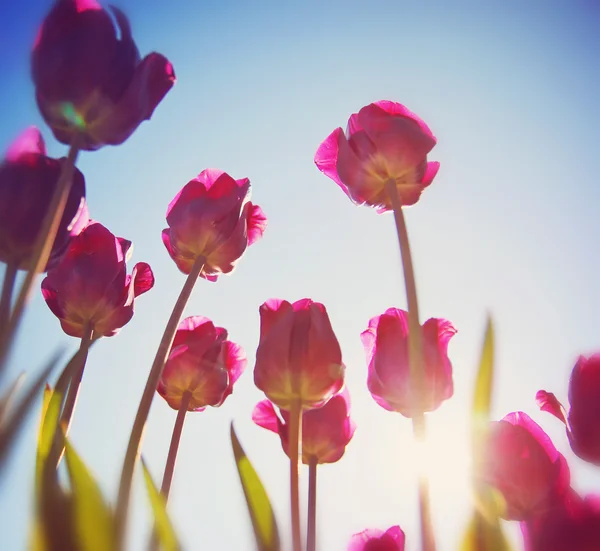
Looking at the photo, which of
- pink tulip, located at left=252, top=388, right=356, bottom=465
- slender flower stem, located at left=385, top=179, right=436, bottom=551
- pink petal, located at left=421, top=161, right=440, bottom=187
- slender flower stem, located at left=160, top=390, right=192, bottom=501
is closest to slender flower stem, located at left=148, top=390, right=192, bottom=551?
slender flower stem, located at left=160, top=390, right=192, bottom=501

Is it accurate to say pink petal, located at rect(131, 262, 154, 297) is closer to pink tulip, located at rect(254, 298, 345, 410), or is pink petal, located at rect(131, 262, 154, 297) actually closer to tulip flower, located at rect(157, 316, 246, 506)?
tulip flower, located at rect(157, 316, 246, 506)

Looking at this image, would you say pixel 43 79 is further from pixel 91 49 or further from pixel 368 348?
pixel 368 348

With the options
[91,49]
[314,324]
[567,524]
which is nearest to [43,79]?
[91,49]

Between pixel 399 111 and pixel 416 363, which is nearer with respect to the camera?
pixel 416 363

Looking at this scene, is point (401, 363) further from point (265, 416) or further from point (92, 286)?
point (92, 286)

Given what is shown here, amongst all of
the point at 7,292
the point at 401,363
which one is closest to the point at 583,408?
the point at 401,363

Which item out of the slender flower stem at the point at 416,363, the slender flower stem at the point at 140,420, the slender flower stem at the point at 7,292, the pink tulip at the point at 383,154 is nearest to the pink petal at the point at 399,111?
the pink tulip at the point at 383,154
